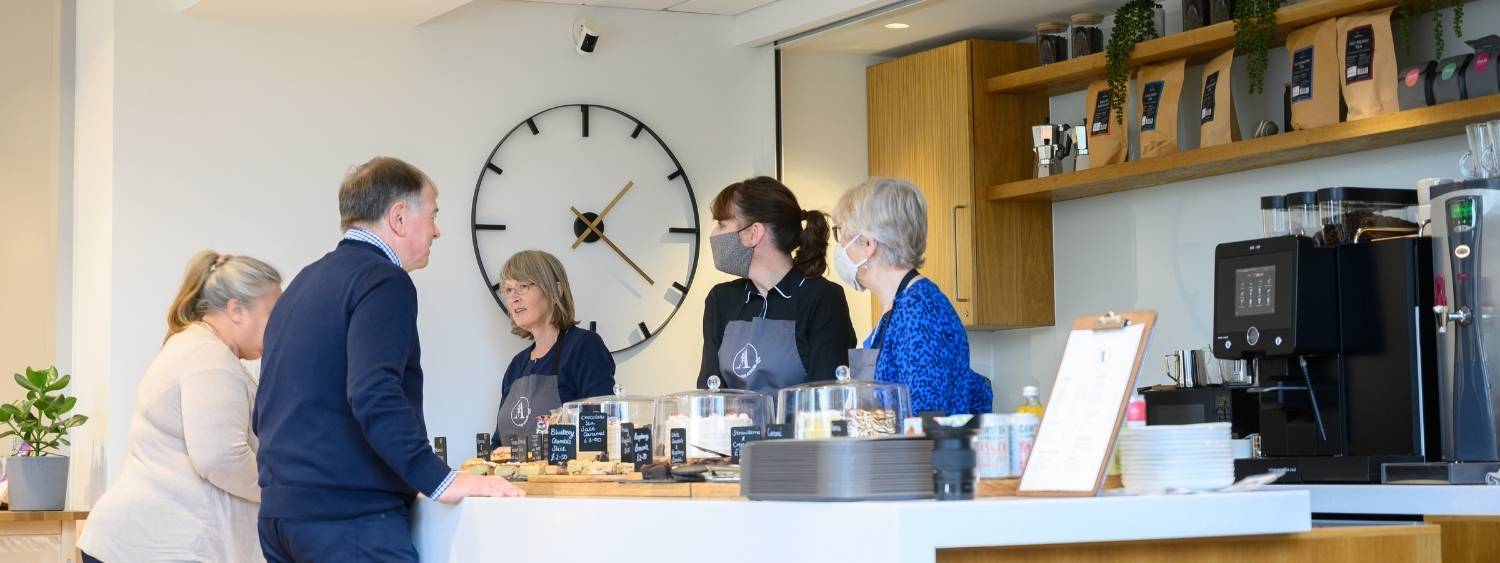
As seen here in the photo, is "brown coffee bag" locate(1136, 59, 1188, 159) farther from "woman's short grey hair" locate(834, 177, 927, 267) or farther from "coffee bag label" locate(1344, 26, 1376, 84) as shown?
"woman's short grey hair" locate(834, 177, 927, 267)

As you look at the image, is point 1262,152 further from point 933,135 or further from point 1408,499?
point 1408,499

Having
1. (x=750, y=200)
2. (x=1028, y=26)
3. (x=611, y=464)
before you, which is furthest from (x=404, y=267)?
(x=1028, y=26)

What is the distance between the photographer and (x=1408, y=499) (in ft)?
10.5

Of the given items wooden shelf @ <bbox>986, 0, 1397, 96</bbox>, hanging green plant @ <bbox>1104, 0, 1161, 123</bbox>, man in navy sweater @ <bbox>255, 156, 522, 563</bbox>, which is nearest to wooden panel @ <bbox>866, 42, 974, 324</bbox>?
wooden shelf @ <bbox>986, 0, 1397, 96</bbox>

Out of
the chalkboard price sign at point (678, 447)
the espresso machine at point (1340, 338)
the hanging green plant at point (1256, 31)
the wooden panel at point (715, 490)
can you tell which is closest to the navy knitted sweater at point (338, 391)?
the chalkboard price sign at point (678, 447)

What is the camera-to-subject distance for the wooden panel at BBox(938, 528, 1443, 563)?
6.06ft

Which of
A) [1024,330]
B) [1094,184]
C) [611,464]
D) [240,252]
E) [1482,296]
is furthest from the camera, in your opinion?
[1024,330]

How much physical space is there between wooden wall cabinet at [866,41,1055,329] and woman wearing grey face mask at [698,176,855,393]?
1693 mm

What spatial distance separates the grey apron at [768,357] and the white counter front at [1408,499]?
1243 millimetres

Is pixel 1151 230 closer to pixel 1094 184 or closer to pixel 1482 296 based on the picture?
pixel 1094 184

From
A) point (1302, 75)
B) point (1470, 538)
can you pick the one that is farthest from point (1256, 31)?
point (1470, 538)

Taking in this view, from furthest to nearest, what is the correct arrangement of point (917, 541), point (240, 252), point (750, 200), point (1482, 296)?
point (240, 252), point (750, 200), point (1482, 296), point (917, 541)

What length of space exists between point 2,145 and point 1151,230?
13.5 ft

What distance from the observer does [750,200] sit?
4.06m
